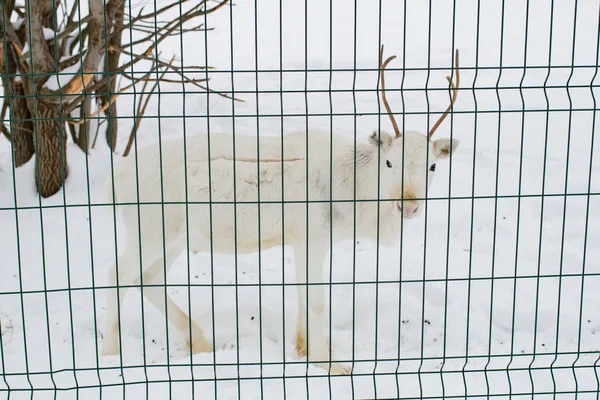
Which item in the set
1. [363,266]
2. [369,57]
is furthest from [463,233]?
[369,57]

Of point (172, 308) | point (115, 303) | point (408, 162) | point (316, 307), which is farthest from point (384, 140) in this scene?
point (115, 303)

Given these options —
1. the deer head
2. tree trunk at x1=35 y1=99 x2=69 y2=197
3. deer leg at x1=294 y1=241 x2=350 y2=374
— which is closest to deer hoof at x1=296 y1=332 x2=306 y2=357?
deer leg at x1=294 y1=241 x2=350 y2=374

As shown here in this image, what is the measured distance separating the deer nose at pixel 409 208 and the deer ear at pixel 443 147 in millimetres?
649

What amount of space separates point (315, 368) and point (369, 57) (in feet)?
27.6

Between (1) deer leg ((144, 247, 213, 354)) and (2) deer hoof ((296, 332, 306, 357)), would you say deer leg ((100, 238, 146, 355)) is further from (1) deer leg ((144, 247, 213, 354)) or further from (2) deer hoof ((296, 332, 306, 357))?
(2) deer hoof ((296, 332, 306, 357))

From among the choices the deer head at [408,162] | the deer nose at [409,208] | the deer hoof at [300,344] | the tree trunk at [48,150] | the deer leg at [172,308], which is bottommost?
the deer hoof at [300,344]

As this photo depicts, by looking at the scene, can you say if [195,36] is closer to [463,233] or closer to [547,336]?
[463,233]

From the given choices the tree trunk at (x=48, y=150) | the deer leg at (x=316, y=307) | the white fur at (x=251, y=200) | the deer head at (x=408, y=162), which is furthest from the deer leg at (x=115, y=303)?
the tree trunk at (x=48, y=150)

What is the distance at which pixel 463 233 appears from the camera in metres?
7.87

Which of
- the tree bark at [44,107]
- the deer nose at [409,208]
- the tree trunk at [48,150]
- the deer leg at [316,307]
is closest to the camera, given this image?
the deer nose at [409,208]

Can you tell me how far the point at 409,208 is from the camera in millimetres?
4551

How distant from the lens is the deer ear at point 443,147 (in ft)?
16.6

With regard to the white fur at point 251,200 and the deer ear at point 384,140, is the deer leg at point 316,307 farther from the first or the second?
the deer ear at point 384,140

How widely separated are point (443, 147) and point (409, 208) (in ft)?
2.45
